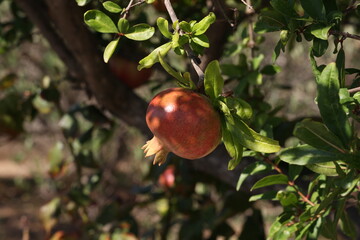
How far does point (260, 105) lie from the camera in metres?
1.04

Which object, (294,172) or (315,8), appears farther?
(294,172)

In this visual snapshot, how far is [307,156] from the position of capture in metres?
0.61

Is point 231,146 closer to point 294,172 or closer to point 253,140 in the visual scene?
point 253,140

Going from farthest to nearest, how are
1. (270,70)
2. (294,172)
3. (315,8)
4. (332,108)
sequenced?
(270,70) < (294,172) < (315,8) < (332,108)

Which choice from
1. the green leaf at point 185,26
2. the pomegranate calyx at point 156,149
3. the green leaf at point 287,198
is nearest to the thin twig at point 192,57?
the green leaf at point 185,26

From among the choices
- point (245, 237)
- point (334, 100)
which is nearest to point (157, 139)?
point (334, 100)

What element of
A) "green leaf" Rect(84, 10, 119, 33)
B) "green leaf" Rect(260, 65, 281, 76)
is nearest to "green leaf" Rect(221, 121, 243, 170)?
"green leaf" Rect(84, 10, 119, 33)

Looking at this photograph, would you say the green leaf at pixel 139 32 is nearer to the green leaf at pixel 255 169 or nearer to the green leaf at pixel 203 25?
the green leaf at pixel 203 25

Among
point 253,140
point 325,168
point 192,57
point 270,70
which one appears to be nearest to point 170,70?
point 192,57

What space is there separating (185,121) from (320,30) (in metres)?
0.22

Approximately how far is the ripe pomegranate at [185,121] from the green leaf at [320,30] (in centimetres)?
17

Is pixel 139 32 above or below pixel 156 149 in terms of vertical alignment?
above

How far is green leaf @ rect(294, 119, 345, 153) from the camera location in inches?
23.2

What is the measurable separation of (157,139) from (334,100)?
0.85 ft
